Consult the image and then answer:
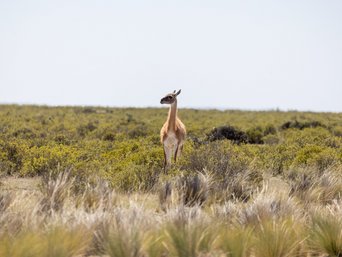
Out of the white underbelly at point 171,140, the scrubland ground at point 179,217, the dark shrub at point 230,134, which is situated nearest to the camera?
the scrubland ground at point 179,217

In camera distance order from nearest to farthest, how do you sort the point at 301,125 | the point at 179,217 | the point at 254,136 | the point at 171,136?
the point at 179,217 → the point at 171,136 → the point at 254,136 → the point at 301,125

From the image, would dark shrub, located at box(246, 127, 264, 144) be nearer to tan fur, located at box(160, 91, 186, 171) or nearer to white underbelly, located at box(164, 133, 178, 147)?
A: tan fur, located at box(160, 91, 186, 171)

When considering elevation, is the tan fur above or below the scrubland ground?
above

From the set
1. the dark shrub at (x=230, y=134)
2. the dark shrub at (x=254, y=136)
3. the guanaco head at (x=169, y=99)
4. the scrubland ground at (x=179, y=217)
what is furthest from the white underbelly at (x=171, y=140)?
the dark shrub at (x=254, y=136)

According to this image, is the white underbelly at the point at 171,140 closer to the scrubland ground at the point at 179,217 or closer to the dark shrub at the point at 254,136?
the scrubland ground at the point at 179,217

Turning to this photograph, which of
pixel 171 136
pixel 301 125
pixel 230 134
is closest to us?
pixel 171 136

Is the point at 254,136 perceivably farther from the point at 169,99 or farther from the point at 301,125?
the point at 169,99

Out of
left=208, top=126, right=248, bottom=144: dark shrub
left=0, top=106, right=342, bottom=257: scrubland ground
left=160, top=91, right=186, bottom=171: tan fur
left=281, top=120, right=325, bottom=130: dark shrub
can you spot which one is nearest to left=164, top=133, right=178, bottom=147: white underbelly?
left=160, top=91, right=186, bottom=171: tan fur

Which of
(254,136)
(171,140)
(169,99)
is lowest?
(254,136)

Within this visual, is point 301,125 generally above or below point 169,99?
below

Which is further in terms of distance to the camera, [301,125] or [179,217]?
[301,125]

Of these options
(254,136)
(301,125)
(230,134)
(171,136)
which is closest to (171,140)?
(171,136)

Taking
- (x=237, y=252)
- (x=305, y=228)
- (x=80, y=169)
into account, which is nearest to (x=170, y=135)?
(x=80, y=169)

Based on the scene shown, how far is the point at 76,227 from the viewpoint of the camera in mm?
5531
